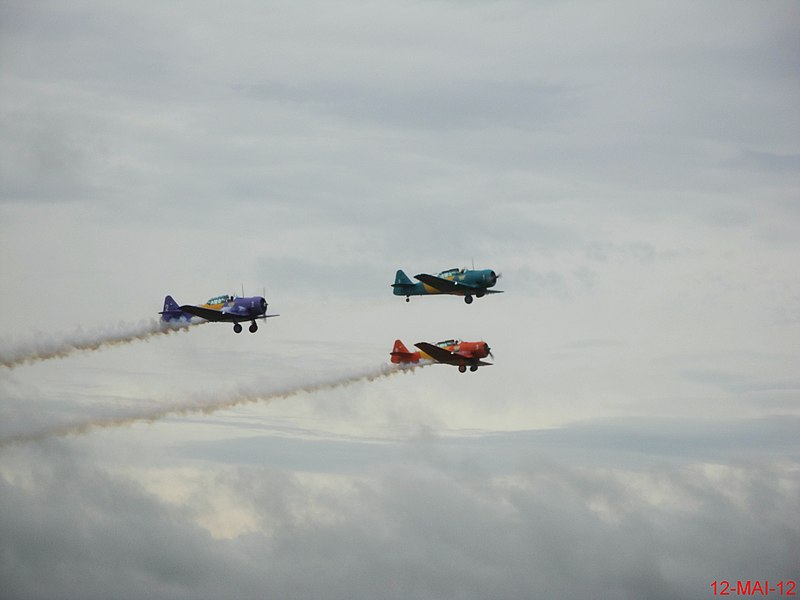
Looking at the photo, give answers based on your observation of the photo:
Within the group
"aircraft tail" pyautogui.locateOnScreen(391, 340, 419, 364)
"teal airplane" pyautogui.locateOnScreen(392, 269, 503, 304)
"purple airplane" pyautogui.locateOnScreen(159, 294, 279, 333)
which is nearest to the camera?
"purple airplane" pyautogui.locateOnScreen(159, 294, 279, 333)

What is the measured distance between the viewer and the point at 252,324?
476ft

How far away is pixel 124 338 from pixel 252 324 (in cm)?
1352

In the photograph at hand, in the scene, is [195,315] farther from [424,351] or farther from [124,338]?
[424,351]

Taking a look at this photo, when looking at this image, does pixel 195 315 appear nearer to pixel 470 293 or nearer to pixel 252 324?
pixel 252 324

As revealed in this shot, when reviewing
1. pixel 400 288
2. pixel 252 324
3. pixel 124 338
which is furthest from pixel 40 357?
pixel 400 288

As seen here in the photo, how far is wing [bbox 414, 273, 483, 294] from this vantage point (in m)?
152

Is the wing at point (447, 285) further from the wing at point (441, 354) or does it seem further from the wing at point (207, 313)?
the wing at point (207, 313)

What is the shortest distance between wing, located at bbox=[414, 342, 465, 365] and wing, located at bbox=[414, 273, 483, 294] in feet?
18.4

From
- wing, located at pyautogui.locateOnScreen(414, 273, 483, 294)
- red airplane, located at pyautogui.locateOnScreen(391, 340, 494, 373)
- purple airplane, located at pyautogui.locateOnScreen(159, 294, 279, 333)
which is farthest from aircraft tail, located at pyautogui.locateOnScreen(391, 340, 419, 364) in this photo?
purple airplane, located at pyautogui.locateOnScreen(159, 294, 279, 333)

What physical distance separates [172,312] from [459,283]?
26.1 meters

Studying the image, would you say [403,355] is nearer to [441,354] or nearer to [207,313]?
[441,354]

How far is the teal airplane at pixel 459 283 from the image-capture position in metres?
151

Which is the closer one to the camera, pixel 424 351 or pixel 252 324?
pixel 252 324

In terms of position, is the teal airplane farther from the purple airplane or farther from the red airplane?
the purple airplane
